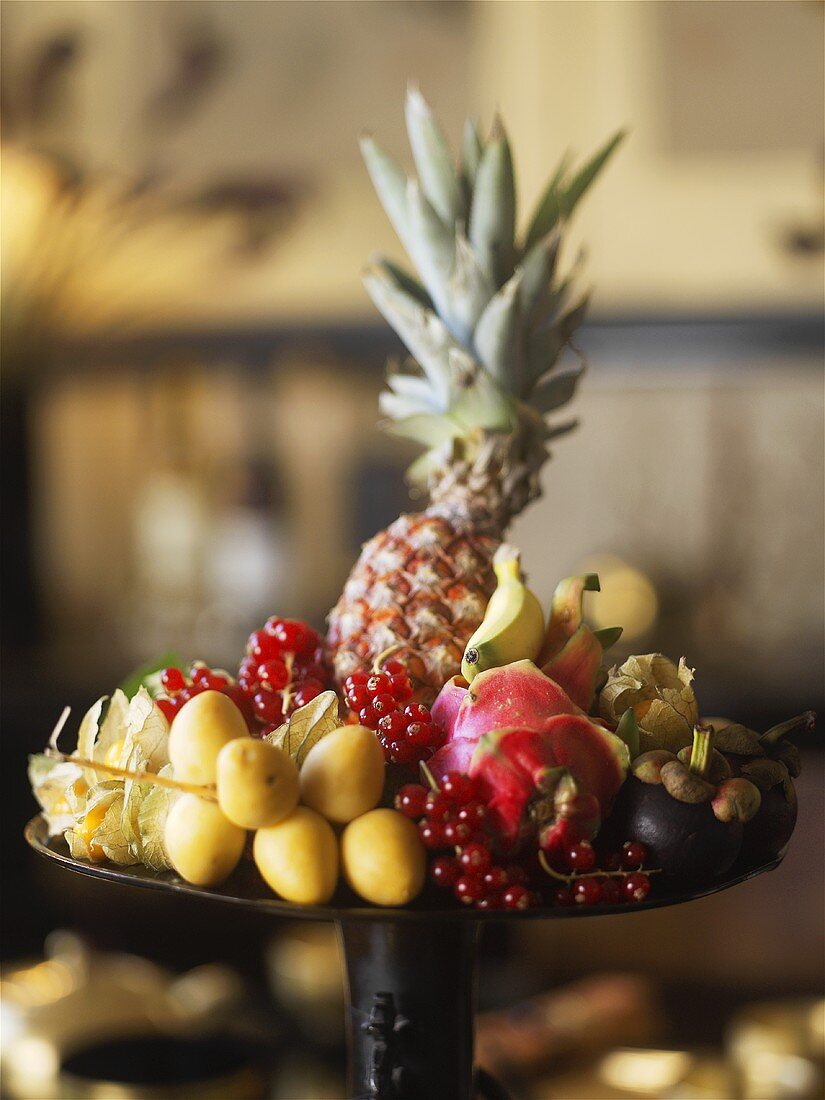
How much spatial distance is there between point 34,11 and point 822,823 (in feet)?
9.13

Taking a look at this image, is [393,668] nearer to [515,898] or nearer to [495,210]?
[515,898]

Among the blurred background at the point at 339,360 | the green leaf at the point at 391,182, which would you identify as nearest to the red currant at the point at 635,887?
the green leaf at the point at 391,182

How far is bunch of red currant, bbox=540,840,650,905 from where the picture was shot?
56cm

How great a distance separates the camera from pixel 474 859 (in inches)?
21.7

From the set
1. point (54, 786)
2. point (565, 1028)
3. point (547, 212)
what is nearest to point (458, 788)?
point (54, 786)

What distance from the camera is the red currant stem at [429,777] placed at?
0.58 m

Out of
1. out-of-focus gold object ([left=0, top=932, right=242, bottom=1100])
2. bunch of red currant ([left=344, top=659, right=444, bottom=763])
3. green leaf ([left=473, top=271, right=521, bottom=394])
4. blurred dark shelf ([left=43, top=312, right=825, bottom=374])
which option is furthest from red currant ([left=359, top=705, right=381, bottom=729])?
blurred dark shelf ([left=43, top=312, right=825, bottom=374])

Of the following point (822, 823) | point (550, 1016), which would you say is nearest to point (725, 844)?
point (550, 1016)

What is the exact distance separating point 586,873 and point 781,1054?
0.85 metres

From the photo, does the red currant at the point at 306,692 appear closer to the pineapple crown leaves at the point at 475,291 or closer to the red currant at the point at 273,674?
the red currant at the point at 273,674

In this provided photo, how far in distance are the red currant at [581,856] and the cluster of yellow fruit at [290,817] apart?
7cm

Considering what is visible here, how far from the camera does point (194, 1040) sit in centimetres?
122

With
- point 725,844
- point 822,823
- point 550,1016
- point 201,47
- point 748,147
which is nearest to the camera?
point 725,844

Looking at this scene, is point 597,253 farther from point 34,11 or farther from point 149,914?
point 149,914
